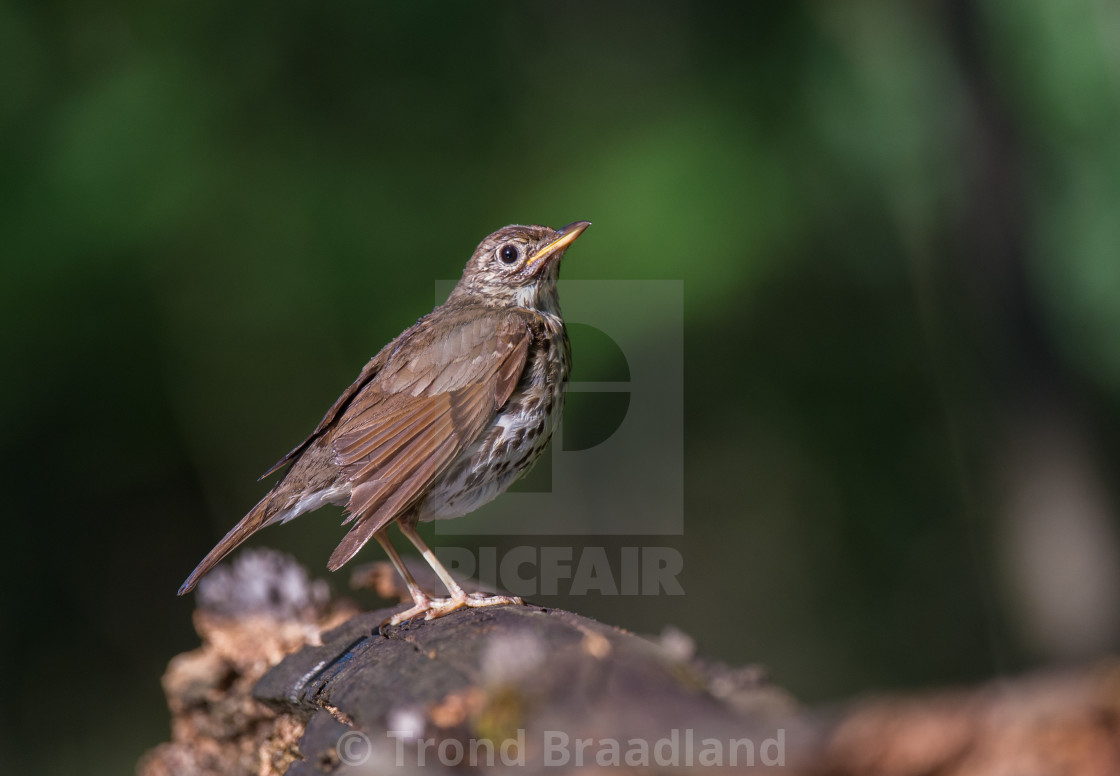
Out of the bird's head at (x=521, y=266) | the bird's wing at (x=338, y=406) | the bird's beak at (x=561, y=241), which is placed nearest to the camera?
the bird's wing at (x=338, y=406)

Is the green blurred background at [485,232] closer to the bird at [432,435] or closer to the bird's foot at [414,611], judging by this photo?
the bird at [432,435]

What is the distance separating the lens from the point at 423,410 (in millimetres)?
4355

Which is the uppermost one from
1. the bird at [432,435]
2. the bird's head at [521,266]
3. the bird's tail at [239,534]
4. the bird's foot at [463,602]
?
the bird's head at [521,266]

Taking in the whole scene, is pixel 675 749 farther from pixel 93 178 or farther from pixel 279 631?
pixel 93 178

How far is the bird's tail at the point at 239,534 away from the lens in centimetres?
399

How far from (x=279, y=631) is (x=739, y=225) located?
5058mm

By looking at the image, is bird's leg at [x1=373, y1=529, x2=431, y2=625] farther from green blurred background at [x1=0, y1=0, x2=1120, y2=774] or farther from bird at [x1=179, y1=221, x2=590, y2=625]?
green blurred background at [x1=0, y1=0, x2=1120, y2=774]

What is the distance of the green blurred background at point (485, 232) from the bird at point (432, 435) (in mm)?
3249

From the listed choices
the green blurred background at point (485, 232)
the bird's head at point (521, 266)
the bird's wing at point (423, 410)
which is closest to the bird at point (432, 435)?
the bird's wing at point (423, 410)

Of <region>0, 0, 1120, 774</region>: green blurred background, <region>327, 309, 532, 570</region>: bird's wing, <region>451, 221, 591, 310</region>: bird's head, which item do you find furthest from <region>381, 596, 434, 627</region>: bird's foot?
<region>0, 0, 1120, 774</region>: green blurred background

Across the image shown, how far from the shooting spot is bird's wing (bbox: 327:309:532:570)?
4062 mm

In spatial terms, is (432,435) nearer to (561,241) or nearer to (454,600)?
(454,600)

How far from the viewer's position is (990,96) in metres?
8.40

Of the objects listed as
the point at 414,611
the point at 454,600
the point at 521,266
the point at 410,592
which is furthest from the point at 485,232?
the point at 414,611
